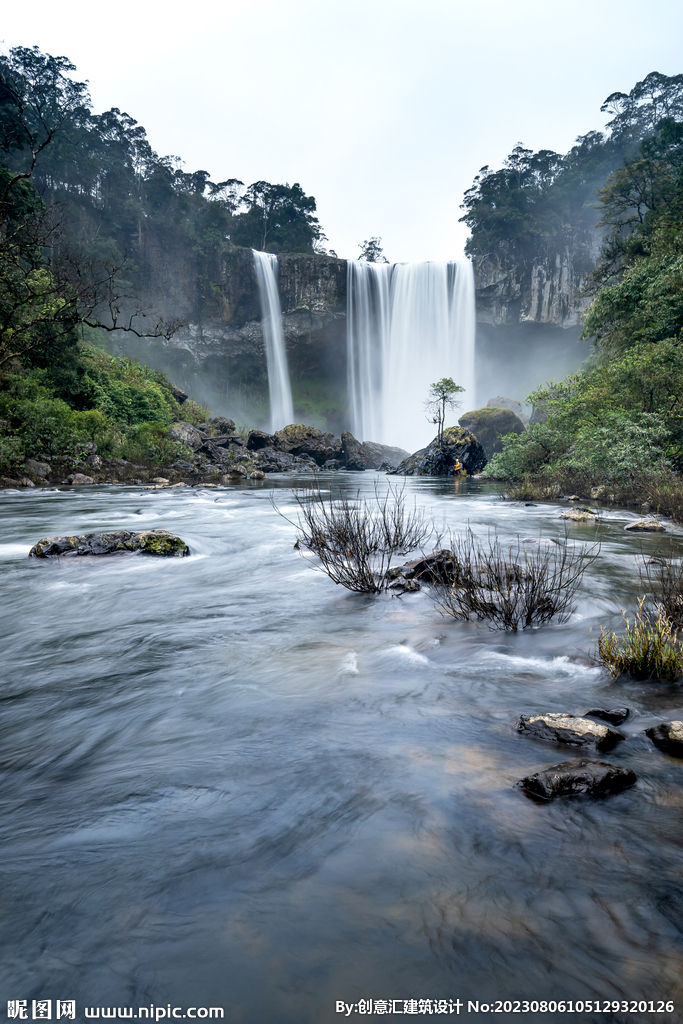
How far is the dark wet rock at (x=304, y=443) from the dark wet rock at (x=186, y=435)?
9.13 m

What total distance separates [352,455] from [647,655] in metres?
40.8

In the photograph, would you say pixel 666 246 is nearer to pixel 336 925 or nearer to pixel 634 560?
pixel 634 560

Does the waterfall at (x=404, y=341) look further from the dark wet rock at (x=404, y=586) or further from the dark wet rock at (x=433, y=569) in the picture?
the dark wet rock at (x=404, y=586)

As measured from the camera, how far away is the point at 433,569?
616 centimetres

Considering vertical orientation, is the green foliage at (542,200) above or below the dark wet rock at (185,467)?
above

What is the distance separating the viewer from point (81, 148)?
5253 cm

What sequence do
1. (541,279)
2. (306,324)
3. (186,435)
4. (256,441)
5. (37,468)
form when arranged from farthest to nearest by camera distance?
(306,324), (541,279), (256,441), (186,435), (37,468)

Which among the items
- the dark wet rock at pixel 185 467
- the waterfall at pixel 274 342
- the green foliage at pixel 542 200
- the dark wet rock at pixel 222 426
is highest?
the green foliage at pixel 542 200

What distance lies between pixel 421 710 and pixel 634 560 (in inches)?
237

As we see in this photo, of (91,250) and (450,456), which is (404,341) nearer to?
(450,456)

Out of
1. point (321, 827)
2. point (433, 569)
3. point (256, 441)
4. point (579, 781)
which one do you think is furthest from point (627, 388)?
point (256, 441)

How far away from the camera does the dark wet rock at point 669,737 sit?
9.11 ft

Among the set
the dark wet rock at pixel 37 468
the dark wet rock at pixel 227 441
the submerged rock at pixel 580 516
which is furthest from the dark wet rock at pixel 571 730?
the dark wet rock at pixel 227 441

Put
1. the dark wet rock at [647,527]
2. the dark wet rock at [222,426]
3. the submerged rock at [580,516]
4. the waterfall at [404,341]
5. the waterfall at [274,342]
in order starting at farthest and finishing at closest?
the waterfall at [404,341], the waterfall at [274,342], the dark wet rock at [222,426], the submerged rock at [580,516], the dark wet rock at [647,527]
